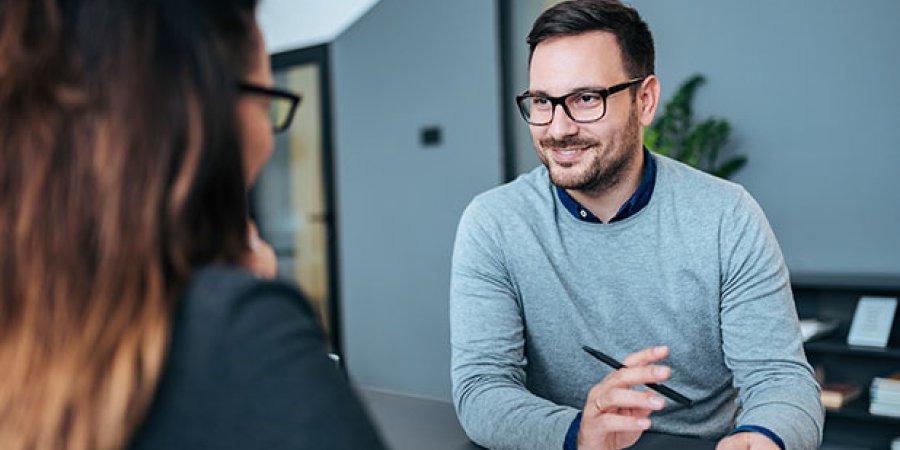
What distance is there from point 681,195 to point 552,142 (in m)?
0.25

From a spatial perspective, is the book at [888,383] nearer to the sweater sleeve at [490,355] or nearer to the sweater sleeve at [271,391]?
the sweater sleeve at [490,355]

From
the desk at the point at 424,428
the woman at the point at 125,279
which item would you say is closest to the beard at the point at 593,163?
the desk at the point at 424,428

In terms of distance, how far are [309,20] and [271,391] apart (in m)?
4.80

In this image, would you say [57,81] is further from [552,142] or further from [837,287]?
[837,287]

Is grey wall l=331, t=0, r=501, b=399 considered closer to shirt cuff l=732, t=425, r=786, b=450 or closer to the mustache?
the mustache

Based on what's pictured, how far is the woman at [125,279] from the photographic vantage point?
0.49m

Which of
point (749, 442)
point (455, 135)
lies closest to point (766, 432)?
point (749, 442)

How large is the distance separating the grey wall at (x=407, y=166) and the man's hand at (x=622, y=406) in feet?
10.3

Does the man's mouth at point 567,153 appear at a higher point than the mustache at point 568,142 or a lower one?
lower

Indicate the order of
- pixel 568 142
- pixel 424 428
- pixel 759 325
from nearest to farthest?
1. pixel 424 428
2. pixel 759 325
3. pixel 568 142

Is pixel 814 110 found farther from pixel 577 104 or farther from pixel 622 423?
pixel 622 423

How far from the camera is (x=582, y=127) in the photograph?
5.23ft

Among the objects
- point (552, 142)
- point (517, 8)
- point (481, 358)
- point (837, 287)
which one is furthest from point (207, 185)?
point (517, 8)

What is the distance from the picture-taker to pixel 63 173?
0.50 meters
